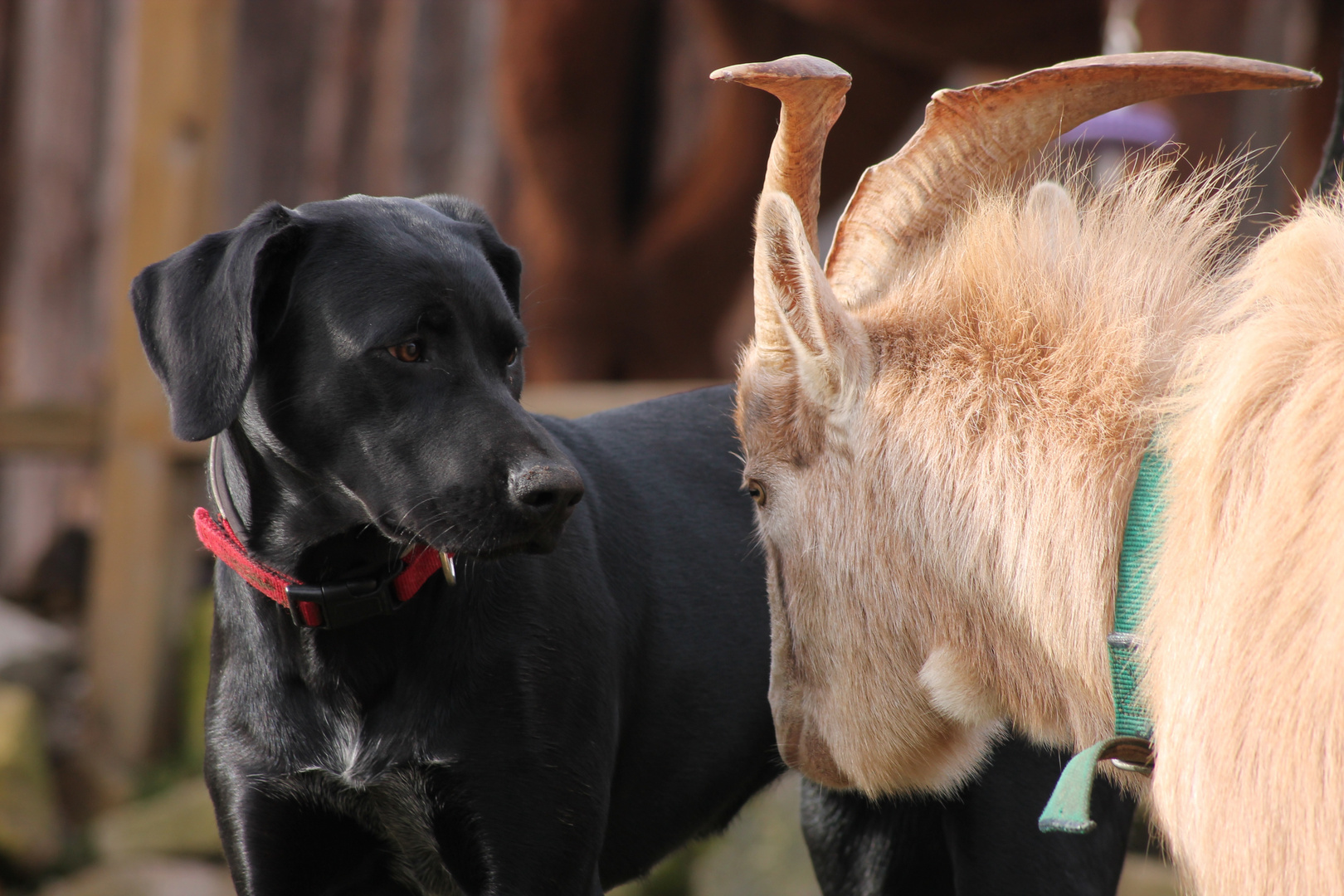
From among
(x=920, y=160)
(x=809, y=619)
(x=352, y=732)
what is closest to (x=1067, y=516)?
(x=809, y=619)

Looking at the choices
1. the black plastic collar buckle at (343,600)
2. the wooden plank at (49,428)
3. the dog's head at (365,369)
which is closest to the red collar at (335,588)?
the black plastic collar buckle at (343,600)

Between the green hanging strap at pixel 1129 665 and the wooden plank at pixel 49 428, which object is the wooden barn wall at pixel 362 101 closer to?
the wooden plank at pixel 49 428

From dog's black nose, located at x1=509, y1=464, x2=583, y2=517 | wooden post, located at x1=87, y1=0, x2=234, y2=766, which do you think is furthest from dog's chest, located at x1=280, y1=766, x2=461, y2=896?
wooden post, located at x1=87, y1=0, x2=234, y2=766

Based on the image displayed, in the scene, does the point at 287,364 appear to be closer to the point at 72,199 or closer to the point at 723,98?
the point at 723,98

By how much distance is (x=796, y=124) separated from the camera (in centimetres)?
217

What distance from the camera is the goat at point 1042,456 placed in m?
1.79

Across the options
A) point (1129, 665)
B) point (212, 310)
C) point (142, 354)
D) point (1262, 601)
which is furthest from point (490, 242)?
point (142, 354)

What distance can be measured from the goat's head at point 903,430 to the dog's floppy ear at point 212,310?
0.88 metres

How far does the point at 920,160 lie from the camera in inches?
94.2

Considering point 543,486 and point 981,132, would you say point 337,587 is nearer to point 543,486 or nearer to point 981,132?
point 543,486

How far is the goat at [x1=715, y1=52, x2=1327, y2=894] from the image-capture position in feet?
5.87

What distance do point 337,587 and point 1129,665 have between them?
54.3 inches

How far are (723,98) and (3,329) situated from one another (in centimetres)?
524

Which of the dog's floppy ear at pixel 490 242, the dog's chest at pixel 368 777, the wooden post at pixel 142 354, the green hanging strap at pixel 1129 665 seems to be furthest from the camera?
the wooden post at pixel 142 354
